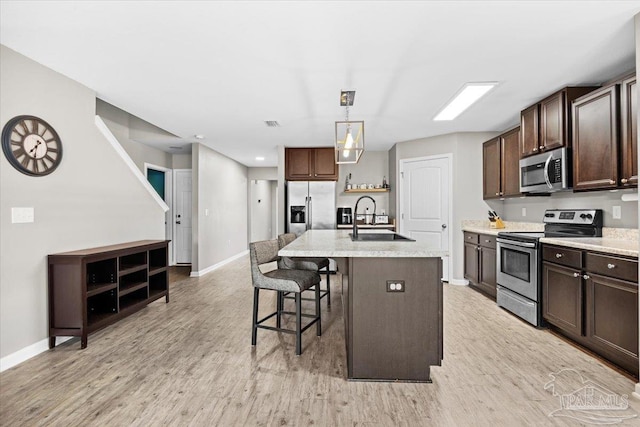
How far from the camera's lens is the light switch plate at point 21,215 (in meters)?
2.46

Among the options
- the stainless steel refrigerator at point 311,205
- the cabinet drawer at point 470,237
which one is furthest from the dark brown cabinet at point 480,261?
the stainless steel refrigerator at point 311,205

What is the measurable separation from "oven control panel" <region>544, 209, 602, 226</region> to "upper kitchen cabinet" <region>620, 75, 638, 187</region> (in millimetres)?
685

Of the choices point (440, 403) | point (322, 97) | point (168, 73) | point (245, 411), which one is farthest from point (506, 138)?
point (245, 411)

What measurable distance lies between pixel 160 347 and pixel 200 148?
149 inches

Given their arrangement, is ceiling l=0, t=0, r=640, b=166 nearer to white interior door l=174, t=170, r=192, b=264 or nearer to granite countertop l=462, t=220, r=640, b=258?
granite countertop l=462, t=220, r=640, b=258

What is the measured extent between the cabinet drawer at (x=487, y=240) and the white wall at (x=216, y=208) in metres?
4.49

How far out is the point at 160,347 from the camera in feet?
9.08

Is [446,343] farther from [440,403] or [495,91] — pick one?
[495,91]

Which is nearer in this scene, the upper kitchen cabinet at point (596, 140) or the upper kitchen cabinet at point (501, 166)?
the upper kitchen cabinet at point (596, 140)

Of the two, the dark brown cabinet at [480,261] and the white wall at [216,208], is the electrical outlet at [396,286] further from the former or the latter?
the white wall at [216,208]

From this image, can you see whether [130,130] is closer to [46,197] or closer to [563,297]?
[46,197]

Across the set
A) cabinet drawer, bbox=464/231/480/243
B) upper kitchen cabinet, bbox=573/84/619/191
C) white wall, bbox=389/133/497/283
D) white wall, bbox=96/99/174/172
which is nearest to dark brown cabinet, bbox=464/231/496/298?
cabinet drawer, bbox=464/231/480/243

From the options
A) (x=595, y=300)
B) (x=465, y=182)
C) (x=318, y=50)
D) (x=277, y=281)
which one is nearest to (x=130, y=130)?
(x=318, y=50)

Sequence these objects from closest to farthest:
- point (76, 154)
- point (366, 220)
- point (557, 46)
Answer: point (557, 46) → point (76, 154) → point (366, 220)
